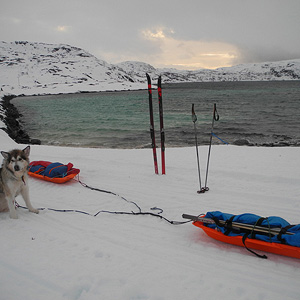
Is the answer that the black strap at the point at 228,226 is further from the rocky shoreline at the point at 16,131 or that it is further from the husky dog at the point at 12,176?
the rocky shoreline at the point at 16,131

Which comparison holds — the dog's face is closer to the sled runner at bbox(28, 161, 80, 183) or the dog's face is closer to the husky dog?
the husky dog

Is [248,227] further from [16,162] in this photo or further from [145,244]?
[16,162]

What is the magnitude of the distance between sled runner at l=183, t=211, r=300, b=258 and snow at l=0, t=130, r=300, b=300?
0.19 metres

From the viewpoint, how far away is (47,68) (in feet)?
518

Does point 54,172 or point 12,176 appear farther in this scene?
point 54,172

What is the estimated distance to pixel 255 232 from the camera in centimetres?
384

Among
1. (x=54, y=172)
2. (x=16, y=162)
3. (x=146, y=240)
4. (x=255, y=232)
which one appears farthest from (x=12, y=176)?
(x=255, y=232)

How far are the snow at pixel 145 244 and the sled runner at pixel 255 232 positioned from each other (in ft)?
0.61

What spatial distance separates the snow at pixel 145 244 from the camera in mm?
3086

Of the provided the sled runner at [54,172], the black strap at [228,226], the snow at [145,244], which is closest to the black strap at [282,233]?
the snow at [145,244]

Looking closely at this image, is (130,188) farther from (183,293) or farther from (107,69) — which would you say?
(107,69)

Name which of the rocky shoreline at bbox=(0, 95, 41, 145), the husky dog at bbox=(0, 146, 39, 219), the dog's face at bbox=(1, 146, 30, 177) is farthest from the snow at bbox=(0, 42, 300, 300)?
the rocky shoreline at bbox=(0, 95, 41, 145)

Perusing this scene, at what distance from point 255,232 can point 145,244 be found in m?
1.93

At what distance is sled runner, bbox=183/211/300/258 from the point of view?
3.51 meters
